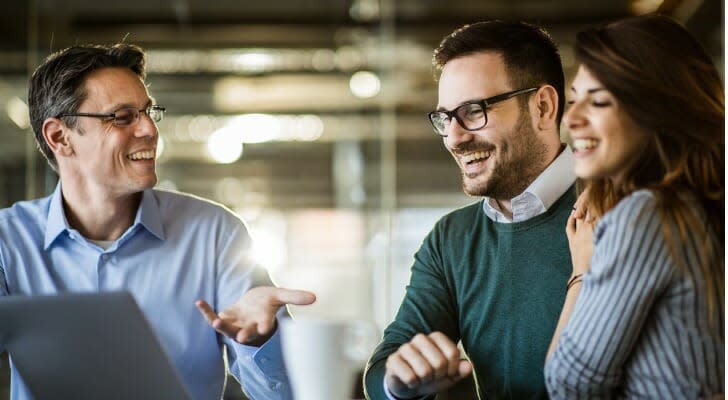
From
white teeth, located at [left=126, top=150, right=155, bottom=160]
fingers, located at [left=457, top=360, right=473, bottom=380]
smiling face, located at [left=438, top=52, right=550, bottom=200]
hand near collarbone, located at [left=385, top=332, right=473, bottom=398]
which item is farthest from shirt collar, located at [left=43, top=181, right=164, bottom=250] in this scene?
fingers, located at [left=457, top=360, right=473, bottom=380]

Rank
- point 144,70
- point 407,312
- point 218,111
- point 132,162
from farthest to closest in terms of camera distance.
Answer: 1. point 218,111
2. point 144,70
3. point 132,162
4. point 407,312

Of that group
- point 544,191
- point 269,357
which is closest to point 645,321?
point 544,191

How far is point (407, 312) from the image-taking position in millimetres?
1454

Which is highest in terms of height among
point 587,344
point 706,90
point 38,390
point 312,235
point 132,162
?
point 706,90

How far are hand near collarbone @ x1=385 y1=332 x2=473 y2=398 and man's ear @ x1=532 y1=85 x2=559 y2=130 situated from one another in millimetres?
499

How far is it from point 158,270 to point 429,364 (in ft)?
2.76

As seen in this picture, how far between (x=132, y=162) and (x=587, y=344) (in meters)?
1.06

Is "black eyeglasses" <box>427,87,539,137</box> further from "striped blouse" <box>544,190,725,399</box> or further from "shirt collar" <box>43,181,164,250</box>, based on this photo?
"shirt collar" <box>43,181,164,250</box>

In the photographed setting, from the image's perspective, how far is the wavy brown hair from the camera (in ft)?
3.20

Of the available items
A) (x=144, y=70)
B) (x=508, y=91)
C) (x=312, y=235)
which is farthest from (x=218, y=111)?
(x=508, y=91)

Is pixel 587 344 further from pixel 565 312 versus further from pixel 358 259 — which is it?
pixel 358 259

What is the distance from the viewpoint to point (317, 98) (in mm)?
8773

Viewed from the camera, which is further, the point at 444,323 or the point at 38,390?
the point at 444,323

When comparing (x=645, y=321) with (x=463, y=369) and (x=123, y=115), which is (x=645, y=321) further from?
(x=123, y=115)
